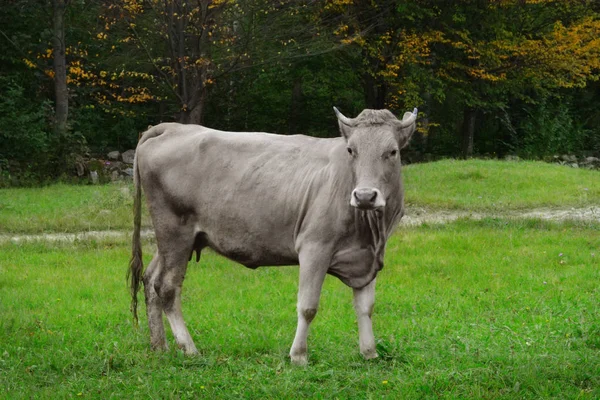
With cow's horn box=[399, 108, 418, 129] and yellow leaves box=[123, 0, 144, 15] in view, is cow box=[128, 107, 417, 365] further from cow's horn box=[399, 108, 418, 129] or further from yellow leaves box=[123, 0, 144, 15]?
yellow leaves box=[123, 0, 144, 15]

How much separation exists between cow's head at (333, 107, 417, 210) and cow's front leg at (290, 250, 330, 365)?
73 cm

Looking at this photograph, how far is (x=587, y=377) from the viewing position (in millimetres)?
6328

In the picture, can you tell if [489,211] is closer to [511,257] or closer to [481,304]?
[511,257]

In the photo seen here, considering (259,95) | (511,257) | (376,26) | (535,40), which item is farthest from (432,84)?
(511,257)

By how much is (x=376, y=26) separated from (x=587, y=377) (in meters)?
22.9

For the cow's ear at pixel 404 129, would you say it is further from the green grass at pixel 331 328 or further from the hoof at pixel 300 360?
the hoof at pixel 300 360

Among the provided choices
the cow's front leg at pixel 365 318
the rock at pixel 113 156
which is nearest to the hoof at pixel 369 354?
the cow's front leg at pixel 365 318

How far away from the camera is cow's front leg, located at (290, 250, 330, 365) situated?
6.66 meters

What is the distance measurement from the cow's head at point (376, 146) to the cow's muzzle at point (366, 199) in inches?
1.3

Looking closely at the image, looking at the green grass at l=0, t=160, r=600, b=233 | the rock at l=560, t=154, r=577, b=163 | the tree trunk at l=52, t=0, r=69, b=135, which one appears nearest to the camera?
the green grass at l=0, t=160, r=600, b=233

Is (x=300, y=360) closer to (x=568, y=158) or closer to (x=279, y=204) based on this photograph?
(x=279, y=204)

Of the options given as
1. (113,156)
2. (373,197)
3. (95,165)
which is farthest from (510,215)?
(113,156)

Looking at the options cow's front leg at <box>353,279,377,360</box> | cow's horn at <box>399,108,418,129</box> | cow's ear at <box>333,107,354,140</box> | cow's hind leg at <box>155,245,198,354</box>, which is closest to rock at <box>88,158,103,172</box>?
cow's hind leg at <box>155,245,198,354</box>

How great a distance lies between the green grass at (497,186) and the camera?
18.1 metres
